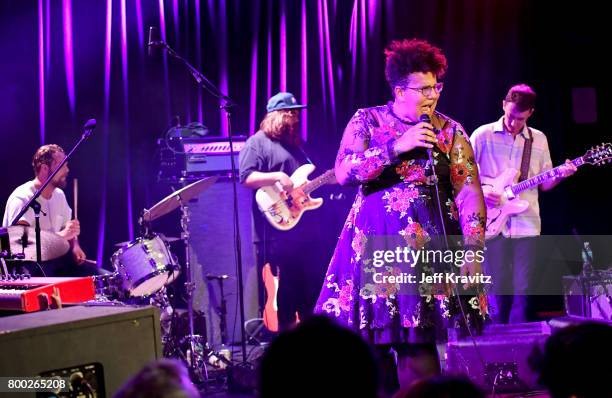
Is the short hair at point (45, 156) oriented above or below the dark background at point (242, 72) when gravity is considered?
below

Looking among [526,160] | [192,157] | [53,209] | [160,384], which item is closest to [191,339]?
[192,157]

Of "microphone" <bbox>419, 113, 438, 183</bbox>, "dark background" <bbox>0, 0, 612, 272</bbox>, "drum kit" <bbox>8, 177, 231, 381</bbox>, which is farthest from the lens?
"dark background" <bbox>0, 0, 612, 272</bbox>

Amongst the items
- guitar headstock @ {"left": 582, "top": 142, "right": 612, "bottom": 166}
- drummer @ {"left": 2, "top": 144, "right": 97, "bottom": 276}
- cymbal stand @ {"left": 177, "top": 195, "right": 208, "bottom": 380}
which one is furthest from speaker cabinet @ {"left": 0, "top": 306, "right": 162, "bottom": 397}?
guitar headstock @ {"left": 582, "top": 142, "right": 612, "bottom": 166}

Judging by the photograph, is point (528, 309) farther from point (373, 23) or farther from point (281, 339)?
point (281, 339)

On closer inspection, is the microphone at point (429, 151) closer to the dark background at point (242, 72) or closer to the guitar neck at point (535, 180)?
the guitar neck at point (535, 180)

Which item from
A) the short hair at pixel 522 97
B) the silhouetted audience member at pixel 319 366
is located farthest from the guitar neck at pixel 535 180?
the silhouetted audience member at pixel 319 366

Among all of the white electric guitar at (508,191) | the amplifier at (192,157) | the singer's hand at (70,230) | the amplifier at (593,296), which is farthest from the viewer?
the amplifier at (192,157)

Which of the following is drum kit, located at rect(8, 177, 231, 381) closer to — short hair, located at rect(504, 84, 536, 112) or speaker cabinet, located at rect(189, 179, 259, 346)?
speaker cabinet, located at rect(189, 179, 259, 346)

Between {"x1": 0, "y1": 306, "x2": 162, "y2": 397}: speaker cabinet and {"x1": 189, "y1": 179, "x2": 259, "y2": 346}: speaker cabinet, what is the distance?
15.2ft

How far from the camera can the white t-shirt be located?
649 cm

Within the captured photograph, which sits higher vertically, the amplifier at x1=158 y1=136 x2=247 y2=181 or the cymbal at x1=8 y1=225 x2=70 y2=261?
the amplifier at x1=158 y1=136 x2=247 y2=181

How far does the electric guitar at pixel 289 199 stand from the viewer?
22.8 feet

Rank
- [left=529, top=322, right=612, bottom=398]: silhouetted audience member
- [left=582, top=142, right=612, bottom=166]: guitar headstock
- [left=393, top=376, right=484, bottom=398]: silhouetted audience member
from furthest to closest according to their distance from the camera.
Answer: [left=582, top=142, right=612, bottom=166]: guitar headstock → [left=529, top=322, right=612, bottom=398]: silhouetted audience member → [left=393, top=376, right=484, bottom=398]: silhouetted audience member

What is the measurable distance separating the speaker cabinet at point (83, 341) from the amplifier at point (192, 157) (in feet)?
15.2
